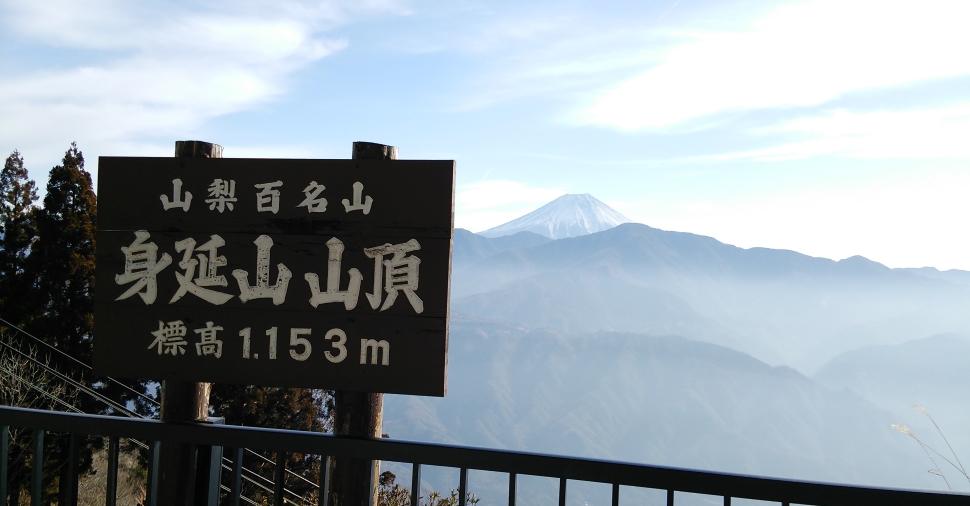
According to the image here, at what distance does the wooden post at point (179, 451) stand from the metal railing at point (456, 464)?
5cm

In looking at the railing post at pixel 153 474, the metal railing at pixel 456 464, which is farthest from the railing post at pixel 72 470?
the railing post at pixel 153 474

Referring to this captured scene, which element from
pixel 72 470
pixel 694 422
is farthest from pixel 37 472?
pixel 694 422

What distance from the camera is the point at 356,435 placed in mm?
2998

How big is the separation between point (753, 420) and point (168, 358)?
632ft

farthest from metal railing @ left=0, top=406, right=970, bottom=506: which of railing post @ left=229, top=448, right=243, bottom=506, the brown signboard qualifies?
the brown signboard

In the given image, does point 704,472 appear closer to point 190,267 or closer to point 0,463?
point 190,267

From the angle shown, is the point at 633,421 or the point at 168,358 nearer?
the point at 168,358

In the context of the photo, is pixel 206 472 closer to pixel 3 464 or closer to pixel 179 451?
pixel 179 451

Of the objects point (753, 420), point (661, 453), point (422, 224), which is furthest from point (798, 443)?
point (422, 224)

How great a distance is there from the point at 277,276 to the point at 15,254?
21.0 m

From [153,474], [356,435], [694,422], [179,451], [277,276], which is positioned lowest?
[694,422]

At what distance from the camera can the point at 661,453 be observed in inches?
6407

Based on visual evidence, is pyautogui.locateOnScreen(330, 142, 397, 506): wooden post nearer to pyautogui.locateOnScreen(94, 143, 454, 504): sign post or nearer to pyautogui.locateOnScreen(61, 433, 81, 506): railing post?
pyautogui.locateOnScreen(94, 143, 454, 504): sign post

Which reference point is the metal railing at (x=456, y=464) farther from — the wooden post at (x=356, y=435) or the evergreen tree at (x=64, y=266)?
the evergreen tree at (x=64, y=266)
